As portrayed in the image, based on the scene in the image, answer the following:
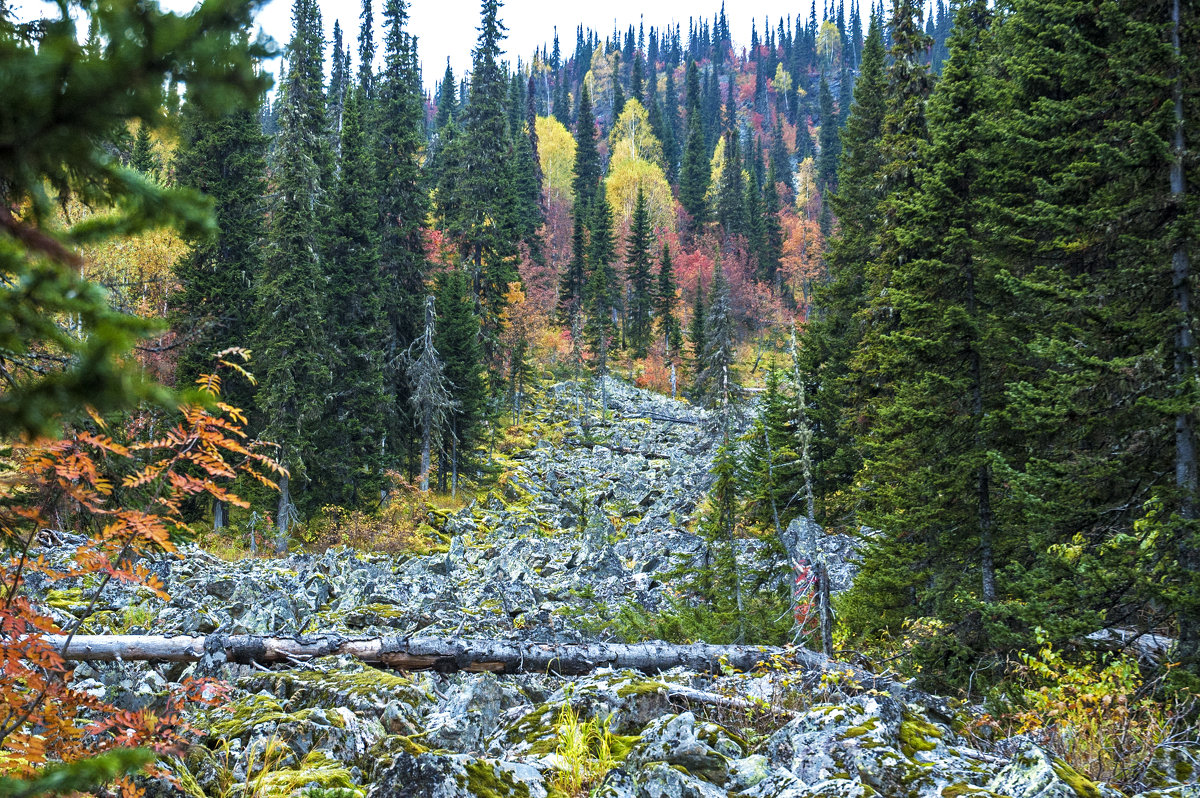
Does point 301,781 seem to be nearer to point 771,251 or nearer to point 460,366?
point 460,366

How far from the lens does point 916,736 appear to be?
4914mm

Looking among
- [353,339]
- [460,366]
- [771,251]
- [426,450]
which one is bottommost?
[426,450]

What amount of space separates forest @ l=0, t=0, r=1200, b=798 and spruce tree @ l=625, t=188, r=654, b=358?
13.6 meters

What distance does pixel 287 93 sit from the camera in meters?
23.1

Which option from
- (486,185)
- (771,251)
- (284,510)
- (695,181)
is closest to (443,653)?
(284,510)

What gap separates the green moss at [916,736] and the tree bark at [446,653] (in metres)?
1.69

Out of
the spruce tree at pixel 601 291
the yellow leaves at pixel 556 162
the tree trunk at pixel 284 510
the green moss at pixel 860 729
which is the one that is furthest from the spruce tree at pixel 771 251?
the green moss at pixel 860 729

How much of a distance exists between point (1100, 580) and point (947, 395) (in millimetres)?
3999

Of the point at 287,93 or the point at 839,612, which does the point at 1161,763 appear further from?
the point at 287,93

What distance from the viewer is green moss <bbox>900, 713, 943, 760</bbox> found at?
4.67m

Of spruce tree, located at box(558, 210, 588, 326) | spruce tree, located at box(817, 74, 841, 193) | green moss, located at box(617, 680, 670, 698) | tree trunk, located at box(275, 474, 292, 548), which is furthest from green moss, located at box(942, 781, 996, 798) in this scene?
spruce tree, located at box(817, 74, 841, 193)

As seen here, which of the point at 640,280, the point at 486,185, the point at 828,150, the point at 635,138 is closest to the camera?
the point at 486,185

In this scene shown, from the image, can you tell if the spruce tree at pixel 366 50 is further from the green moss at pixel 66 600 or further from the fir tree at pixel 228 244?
the green moss at pixel 66 600

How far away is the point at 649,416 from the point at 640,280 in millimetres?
17204
